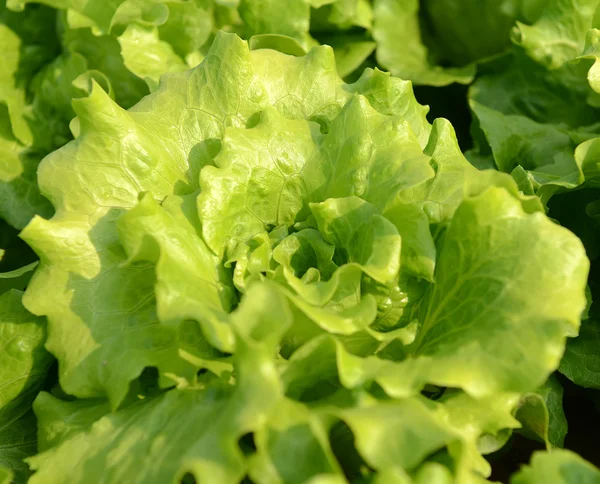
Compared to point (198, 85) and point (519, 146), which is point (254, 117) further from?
point (519, 146)

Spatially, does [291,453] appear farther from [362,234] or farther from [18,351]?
[18,351]

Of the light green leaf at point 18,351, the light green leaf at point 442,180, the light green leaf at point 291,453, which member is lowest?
A: the light green leaf at point 18,351

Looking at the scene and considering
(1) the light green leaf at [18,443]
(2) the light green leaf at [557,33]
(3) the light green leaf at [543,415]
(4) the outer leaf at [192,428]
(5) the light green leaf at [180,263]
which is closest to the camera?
(4) the outer leaf at [192,428]

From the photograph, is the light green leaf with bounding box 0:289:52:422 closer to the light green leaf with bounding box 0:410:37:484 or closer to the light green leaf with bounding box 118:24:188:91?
the light green leaf with bounding box 0:410:37:484

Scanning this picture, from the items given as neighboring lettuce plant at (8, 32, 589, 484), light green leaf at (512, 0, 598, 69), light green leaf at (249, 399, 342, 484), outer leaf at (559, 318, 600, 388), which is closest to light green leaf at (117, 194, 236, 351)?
neighboring lettuce plant at (8, 32, 589, 484)

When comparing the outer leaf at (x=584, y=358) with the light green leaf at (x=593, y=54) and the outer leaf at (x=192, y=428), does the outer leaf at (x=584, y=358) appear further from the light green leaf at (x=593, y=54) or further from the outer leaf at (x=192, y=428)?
the outer leaf at (x=192, y=428)

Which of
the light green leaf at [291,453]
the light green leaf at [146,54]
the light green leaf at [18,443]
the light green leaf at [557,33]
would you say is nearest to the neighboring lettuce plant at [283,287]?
the light green leaf at [291,453]

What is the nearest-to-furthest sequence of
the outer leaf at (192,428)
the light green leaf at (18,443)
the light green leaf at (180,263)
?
the outer leaf at (192,428), the light green leaf at (180,263), the light green leaf at (18,443)

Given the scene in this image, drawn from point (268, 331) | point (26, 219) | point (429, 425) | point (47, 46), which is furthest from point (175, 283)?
point (47, 46)

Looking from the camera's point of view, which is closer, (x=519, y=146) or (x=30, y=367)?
(x=30, y=367)
